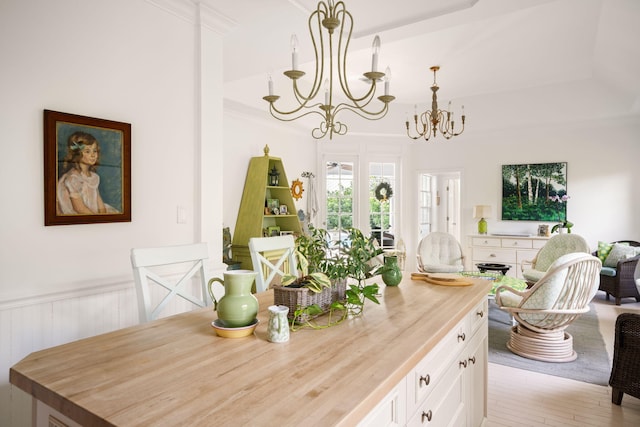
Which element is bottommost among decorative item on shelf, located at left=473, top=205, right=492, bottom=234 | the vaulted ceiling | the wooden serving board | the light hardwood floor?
the light hardwood floor

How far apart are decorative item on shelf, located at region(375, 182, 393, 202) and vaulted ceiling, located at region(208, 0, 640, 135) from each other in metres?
0.93

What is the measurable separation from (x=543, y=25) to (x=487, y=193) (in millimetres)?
3335

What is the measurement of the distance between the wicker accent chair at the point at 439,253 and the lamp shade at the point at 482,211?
1239 millimetres

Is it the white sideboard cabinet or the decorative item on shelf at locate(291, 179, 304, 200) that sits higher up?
the decorative item on shelf at locate(291, 179, 304, 200)

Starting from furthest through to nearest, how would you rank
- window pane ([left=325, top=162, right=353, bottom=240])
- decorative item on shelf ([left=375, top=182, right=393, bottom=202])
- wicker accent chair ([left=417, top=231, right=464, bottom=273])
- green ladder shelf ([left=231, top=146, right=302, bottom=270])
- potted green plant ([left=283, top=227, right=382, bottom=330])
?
decorative item on shelf ([left=375, top=182, right=393, bottom=202]), window pane ([left=325, top=162, right=353, bottom=240]), wicker accent chair ([left=417, top=231, right=464, bottom=273]), green ladder shelf ([left=231, top=146, right=302, bottom=270]), potted green plant ([left=283, top=227, right=382, bottom=330])

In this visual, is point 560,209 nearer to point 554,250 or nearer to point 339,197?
point 554,250

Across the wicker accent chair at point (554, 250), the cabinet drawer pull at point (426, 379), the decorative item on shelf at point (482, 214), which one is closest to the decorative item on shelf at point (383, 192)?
the decorative item on shelf at point (482, 214)

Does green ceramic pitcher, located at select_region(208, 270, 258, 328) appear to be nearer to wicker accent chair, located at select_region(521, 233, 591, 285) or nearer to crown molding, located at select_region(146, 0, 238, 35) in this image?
crown molding, located at select_region(146, 0, 238, 35)

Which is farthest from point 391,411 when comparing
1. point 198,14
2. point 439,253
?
point 439,253

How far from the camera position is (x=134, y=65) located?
2.46 m

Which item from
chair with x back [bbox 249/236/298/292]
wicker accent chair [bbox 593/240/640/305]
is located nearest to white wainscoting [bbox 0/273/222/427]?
chair with x back [bbox 249/236/298/292]

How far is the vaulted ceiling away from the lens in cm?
287

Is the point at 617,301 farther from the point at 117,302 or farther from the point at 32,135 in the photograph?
the point at 32,135

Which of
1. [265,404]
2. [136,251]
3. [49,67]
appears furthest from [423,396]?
[49,67]
